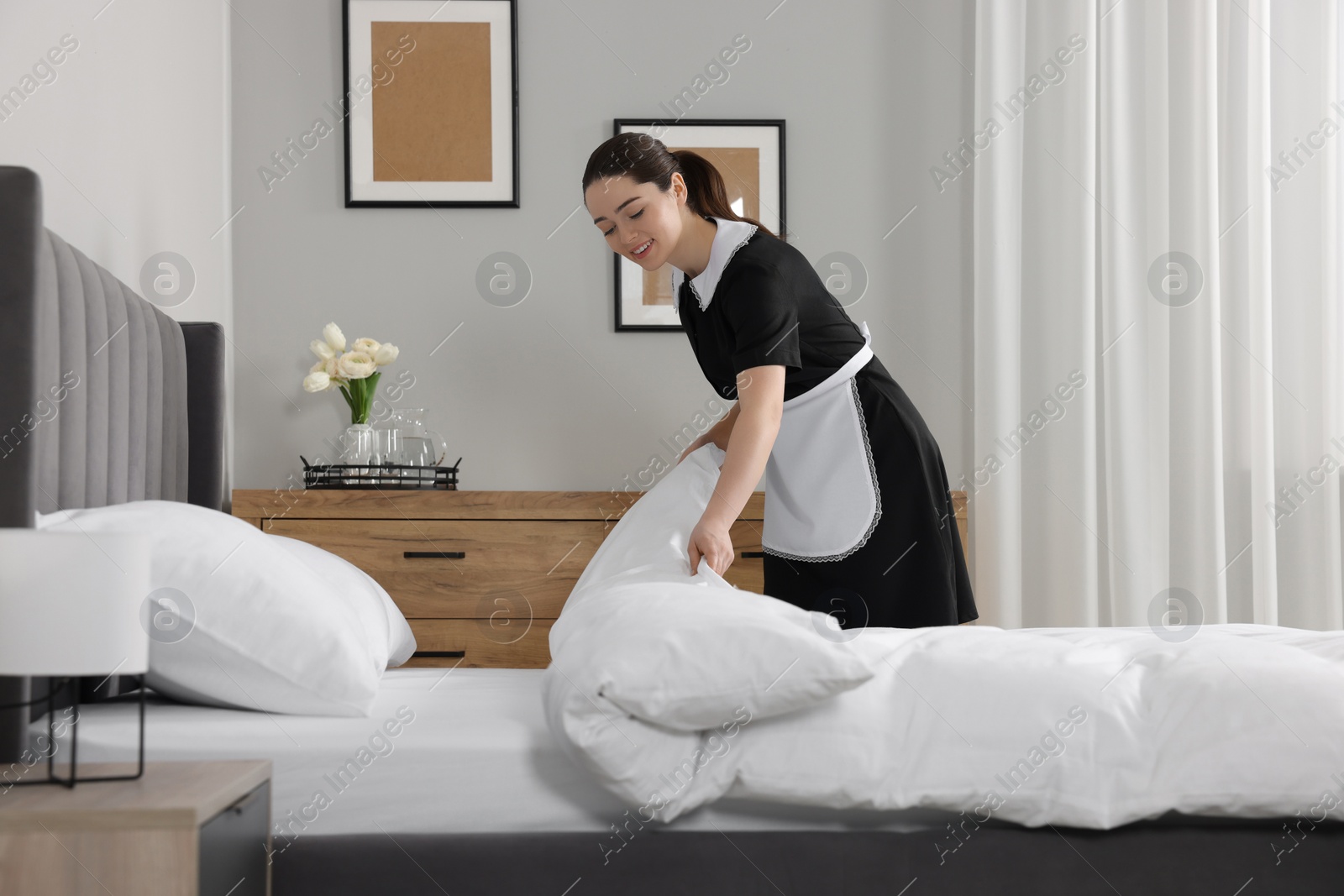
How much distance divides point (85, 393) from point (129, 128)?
0.85 meters

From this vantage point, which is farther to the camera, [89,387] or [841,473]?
[841,473]

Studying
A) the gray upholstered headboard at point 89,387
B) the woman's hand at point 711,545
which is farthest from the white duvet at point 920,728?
the gray upholstered headboard at point 89,387

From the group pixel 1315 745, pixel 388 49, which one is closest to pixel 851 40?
pixel 388 49

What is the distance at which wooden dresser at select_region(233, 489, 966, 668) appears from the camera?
2.28 meters

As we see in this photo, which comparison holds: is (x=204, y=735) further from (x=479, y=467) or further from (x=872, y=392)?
(x=479, y=467)

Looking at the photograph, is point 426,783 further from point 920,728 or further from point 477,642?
point 477,642

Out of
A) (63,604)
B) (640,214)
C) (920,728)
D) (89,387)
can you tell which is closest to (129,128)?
(89,387)

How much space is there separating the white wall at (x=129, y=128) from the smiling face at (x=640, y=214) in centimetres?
81

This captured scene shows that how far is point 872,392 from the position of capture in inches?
66.7

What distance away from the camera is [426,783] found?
1000mm

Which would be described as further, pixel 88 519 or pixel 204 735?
pixel 88 519

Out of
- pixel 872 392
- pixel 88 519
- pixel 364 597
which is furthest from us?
pixel 872 392

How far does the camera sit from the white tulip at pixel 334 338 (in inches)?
98.3

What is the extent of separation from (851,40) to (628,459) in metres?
1.36
